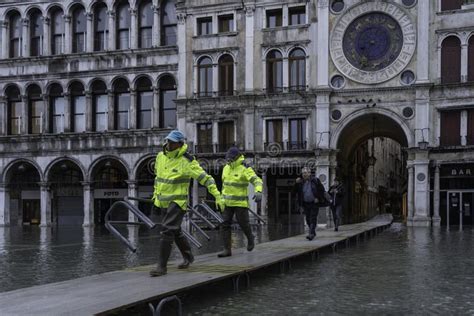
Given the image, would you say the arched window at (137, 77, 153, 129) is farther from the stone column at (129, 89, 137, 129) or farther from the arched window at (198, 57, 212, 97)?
the arched window at (198, 57, 212, 97)

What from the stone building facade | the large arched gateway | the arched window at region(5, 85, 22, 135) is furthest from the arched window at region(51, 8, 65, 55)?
the large arched gateway

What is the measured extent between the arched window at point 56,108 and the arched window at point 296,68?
1430cm

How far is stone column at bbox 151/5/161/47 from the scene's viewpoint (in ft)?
129

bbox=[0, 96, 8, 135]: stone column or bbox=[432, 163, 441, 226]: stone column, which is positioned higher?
bbox=[0, 96, 8, 135]: stone column

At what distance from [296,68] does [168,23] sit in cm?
855

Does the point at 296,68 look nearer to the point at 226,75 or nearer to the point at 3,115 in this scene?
the point at 226,75

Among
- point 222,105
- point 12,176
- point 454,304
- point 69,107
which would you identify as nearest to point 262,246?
point 454,304

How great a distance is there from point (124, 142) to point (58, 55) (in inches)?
267

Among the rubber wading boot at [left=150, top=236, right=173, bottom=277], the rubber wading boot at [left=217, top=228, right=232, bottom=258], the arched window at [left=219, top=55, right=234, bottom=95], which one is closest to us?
the rubber wading boot at [left=150, top=236, right=173, bottom=277]

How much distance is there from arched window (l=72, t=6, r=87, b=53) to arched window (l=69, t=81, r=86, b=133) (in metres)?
2.29

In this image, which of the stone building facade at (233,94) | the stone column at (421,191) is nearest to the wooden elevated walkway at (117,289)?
the stone column at (421,191)

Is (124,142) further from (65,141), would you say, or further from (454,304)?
(454,304)

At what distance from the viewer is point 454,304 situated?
27.0 ft

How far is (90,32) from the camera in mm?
40656
